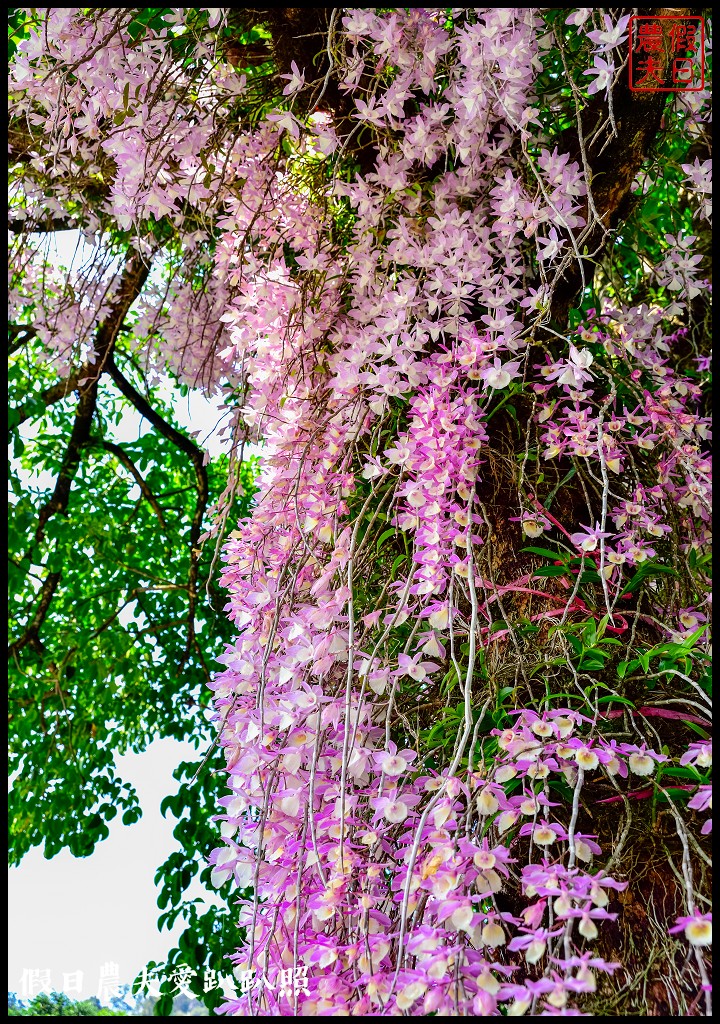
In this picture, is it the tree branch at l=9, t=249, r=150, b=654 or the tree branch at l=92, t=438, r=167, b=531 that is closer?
the tree branch at l=9, t=249, r=150, b=654

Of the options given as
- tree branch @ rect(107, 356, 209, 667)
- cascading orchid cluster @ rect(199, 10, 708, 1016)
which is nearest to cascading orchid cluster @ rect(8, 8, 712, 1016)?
cascading orchid cluster @ rect(199, 10, 708, 1016)

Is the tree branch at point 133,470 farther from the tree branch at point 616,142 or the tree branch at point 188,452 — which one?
the tree branch at point 616,142

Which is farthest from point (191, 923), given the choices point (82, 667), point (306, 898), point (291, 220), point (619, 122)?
point (619, 122)

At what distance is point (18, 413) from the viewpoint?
244 centimetres

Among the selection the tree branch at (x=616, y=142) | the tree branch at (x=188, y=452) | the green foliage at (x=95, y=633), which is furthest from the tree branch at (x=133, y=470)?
the tree branch at (x=616, y=142)

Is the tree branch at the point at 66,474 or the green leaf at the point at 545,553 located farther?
the tree branch at the point at 66,474

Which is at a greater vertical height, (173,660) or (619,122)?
(619,122)

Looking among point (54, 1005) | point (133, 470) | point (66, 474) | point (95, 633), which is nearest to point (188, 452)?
point (133, 470)

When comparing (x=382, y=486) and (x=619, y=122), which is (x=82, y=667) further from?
(x=619, y=122)

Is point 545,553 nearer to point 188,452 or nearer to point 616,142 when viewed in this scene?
point 616,142

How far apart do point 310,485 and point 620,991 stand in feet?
2.33

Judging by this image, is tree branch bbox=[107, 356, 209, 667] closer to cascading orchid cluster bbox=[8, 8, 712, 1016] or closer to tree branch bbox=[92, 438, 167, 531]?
tree branch bbox=[92, 438, 167, 531]

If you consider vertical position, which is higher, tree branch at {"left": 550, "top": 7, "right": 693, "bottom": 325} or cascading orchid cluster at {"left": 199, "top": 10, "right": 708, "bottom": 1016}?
tree branch at {"left": 550, "top": 7, "right": 693, "bottom": 325}

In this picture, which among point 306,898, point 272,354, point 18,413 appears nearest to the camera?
point 306,898
